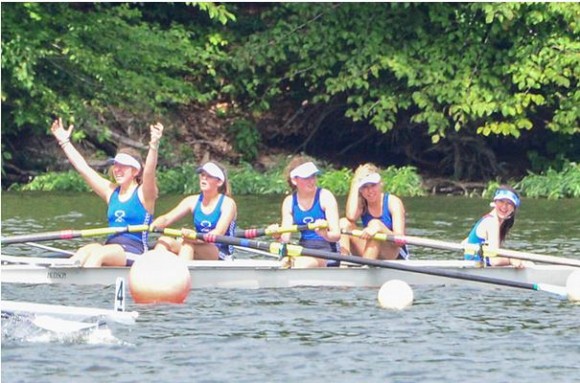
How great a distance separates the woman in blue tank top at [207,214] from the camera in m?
15.6

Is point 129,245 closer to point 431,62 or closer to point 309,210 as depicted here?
point 309,210

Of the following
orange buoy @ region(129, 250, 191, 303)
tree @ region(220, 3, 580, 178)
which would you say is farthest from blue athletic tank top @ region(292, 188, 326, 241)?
tree @ region(220, 3, 580, 178)

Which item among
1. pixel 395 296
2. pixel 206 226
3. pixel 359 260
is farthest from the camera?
pixel 206 226

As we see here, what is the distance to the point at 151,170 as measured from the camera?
1488cm

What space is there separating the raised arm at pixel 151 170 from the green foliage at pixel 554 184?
13176mm

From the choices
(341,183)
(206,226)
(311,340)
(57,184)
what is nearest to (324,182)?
(341,183)

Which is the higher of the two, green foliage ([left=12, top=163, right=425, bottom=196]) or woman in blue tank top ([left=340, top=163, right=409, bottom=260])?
green foliage ([left=12, top=163, right=425, bottom=196])

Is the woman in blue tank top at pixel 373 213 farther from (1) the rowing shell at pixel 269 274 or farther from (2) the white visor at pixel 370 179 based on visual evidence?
(1) the rowing shell at pixel 269 274

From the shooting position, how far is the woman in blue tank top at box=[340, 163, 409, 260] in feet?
51.9

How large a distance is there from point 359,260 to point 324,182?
14045 millimetres

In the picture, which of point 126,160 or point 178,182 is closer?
point 126,160

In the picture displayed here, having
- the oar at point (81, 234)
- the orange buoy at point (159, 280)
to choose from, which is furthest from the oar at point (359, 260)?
the orange buoy at point (159, 280)

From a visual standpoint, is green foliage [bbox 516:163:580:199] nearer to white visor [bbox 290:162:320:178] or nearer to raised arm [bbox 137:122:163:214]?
white visor [bbox 290:162:320:178]

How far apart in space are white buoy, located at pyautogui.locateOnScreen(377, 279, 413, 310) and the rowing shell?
0.97 meters
